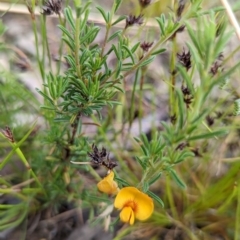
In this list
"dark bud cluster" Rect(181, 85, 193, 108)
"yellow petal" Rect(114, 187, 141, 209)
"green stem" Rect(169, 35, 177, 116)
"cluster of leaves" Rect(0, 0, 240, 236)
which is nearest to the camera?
"cluster of leaves" Rect(0, 0, 240, 236)

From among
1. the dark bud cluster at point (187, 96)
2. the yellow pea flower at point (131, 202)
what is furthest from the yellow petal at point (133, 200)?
the dark bud cluster at point (187, 96)

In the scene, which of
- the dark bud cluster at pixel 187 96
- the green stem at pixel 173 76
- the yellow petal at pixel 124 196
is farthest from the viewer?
the green stem at pixel 173 76

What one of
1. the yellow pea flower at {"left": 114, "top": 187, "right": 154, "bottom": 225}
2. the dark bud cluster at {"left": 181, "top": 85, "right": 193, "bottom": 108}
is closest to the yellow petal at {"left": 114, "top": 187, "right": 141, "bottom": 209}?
the yellow pea flower at {"left": 114, "top": 187, "right": 154, "bottom": 225}

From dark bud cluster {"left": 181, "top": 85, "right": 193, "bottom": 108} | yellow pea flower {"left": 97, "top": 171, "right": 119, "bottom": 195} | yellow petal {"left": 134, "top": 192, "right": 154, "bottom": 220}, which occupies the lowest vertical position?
yellow petal {"left": 134, "top": 192, "right": 154, "bottom": 220}

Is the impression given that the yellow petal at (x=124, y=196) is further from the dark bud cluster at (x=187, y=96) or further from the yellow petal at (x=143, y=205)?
the dark bud cluster at (x=187, y=96)

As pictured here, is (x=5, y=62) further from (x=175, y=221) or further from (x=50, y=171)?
(x=175, y=221)

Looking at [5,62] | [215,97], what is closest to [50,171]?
[5,62]

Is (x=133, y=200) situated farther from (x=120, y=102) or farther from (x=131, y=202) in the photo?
(x=120, y=102)

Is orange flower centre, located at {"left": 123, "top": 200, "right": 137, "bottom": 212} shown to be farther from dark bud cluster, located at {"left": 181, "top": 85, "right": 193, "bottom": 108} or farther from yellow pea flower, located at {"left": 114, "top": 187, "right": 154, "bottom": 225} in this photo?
dark bud cluster, located at {"left": 181, "top": 85, "right": 193, "bottom": 108}
